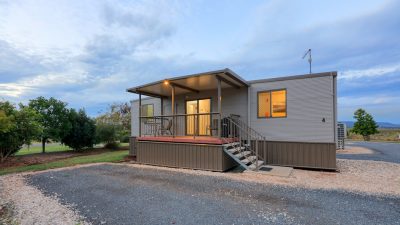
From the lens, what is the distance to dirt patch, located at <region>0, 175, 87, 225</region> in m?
3.25

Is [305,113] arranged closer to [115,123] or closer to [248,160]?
[248,160]

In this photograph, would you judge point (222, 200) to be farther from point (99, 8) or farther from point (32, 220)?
point (99, 8)

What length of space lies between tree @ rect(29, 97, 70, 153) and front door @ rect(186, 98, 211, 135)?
9.21 meters

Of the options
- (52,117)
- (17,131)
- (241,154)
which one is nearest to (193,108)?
(241,154)

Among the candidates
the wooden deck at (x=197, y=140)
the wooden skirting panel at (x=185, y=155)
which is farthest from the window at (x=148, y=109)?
the wooden skirting panel at (x=185, y=155)

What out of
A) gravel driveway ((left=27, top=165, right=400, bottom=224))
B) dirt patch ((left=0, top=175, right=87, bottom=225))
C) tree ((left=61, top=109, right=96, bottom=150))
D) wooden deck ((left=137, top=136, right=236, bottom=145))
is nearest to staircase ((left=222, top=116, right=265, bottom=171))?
wooden deck ((left=137, top=136, right=236, bottom=145))

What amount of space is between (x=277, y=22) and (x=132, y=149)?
1212 cm

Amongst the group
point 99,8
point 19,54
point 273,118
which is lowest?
point 273,118

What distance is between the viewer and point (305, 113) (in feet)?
24.6

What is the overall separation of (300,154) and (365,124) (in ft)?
78.6

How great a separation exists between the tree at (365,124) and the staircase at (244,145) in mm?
24111

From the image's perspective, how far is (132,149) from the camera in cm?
1138

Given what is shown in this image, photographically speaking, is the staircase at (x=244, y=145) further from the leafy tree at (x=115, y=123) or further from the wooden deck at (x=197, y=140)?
the leafy tree at (x=115, y=123)

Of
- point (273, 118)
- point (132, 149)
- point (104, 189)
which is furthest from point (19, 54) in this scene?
point (273, 118)
